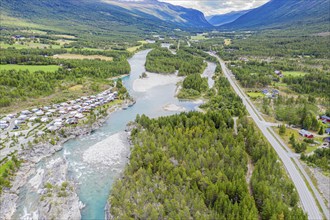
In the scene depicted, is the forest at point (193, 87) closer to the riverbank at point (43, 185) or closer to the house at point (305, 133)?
the house at point (305, 133)

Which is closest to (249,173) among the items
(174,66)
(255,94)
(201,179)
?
(201,179)

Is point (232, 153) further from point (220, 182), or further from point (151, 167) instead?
point (151, 167)

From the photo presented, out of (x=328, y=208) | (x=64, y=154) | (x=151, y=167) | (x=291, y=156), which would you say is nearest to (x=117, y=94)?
(x=64, y=154)

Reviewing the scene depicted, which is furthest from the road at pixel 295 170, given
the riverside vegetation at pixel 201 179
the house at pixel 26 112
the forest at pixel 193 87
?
the house at pixel 26 112

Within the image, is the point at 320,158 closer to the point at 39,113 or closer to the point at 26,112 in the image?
the point at 39,113

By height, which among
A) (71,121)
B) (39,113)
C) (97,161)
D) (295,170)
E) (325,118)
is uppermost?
(325,118)
